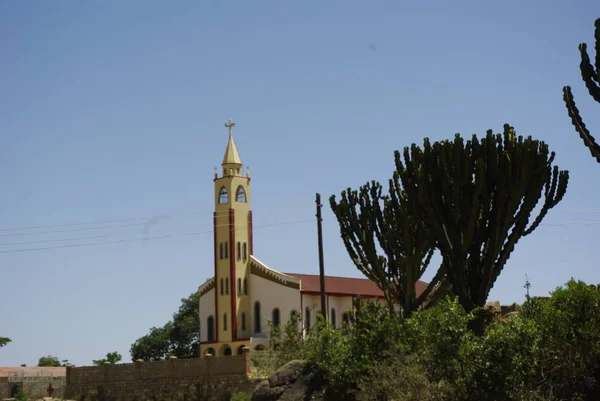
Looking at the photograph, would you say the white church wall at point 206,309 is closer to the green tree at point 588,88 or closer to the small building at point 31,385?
the small building at point 31,385

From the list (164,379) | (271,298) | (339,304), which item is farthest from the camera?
(339,304)

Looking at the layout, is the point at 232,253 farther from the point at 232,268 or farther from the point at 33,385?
the point at 33,385

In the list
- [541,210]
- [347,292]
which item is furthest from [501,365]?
[347,292]

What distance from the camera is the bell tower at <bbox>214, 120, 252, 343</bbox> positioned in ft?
202

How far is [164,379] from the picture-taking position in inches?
1794

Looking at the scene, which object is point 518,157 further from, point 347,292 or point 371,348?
point 347,292

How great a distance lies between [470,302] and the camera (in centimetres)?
2334

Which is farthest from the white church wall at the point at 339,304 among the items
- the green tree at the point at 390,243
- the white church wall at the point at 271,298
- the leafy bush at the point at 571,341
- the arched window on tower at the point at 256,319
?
the leafy bush at the point at 571,341

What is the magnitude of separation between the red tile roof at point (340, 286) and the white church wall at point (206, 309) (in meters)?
6.08

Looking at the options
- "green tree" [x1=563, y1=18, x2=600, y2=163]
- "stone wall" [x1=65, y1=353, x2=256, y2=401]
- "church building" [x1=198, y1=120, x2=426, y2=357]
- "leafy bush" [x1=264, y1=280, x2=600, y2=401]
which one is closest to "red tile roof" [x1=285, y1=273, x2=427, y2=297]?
"church building" [x1=198, y1=120, x2=426, y2=357]

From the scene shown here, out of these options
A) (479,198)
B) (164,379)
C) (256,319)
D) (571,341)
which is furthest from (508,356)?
(256,319)

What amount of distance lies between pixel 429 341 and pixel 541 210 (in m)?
4.57

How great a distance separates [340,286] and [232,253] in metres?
7.59

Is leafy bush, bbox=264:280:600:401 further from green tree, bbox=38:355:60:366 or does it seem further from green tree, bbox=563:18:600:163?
green tree, bbox=38:355:60:366
